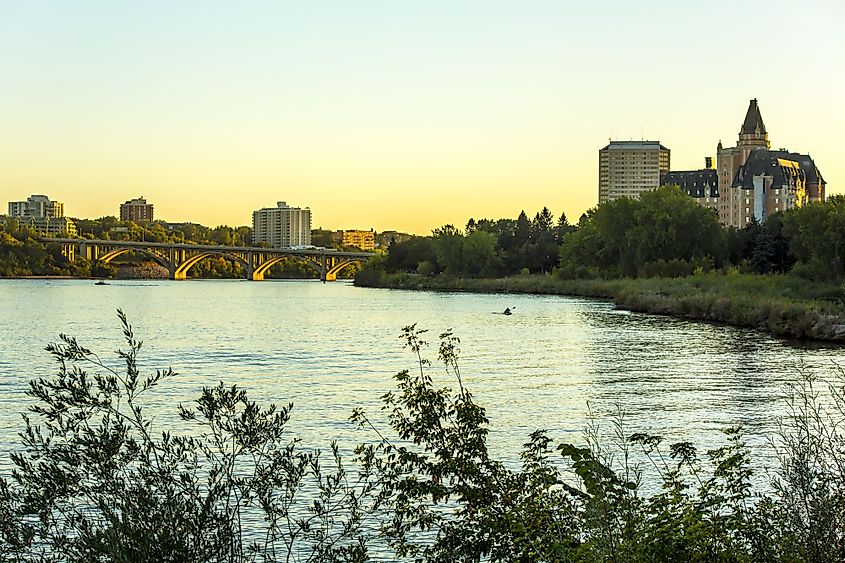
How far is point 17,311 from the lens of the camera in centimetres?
7650

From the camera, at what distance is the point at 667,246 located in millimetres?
101438

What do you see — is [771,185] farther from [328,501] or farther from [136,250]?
[328,501]

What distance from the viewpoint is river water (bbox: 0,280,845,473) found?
2473cm

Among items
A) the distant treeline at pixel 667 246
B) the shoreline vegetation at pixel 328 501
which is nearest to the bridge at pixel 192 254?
the distant treeline at pixel 667 246

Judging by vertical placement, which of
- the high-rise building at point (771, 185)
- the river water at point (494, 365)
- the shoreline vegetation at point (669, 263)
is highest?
the high-rise building at point (771, 185)

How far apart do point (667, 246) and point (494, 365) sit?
217ft

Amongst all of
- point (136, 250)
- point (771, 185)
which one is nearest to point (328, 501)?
point (136, 250)

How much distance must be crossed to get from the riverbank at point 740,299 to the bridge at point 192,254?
80473 mm

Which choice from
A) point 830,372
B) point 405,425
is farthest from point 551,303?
point 405,425

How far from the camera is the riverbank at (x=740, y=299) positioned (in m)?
51.0

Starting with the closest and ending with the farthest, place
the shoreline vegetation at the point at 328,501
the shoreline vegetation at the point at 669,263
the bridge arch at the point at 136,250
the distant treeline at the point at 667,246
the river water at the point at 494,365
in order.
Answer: the shoreline vegetation at the point at 328,501 < the river water at the point at 494,365 < the shoreline vegetation at the point at 669,263 < the distant treeline at the point at 667,246 < the bridge arch at the point at 136,250

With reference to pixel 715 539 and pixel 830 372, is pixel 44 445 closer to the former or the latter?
pixel 715 539

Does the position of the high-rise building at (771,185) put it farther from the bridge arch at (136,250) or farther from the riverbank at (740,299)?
the bridge arch at (136,250)

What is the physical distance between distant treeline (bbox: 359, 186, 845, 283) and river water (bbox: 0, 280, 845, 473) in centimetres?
1563
